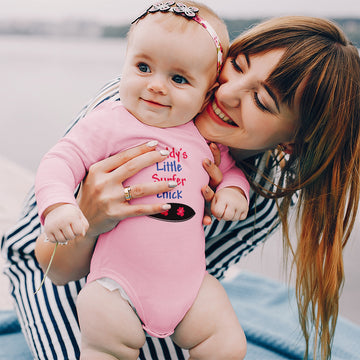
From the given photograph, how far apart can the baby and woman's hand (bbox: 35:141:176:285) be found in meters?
0.02

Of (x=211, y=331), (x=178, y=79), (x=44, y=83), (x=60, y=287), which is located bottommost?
(x=44, y=83)

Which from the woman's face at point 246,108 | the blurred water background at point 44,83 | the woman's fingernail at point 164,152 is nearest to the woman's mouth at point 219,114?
the woman's face at point 246,108

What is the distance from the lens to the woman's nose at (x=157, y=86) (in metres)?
0.75

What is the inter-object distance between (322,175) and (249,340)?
752 millimetres

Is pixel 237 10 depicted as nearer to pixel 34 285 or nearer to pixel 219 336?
pixel 34 285

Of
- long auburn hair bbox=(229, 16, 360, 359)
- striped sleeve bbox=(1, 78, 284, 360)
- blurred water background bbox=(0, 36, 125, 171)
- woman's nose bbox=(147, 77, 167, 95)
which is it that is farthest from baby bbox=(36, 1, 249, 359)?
blurred water background bbox=(0, 36, 125, 171)

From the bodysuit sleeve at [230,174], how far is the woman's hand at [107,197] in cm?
14

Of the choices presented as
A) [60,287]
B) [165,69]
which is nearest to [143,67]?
[165,69]

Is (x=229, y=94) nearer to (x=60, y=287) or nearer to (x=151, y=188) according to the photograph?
(x=151, y=188)

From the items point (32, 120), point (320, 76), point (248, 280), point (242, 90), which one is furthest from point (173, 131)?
point (32, 120)

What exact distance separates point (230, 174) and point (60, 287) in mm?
497

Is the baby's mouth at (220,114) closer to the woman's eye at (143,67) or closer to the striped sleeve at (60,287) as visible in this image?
the woman's eye at (143,67)

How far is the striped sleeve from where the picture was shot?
3.60 ft

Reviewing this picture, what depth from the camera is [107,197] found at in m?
0.83
